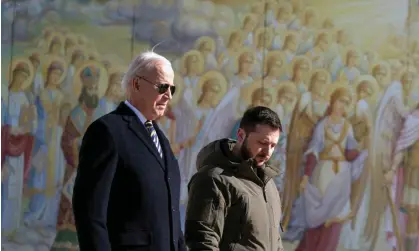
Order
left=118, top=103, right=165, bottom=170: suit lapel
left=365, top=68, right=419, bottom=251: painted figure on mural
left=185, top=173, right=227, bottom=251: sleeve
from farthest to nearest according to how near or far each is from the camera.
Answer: left=365, top=68, right=419, bottom=251: painted figure on mural
left=185, top=173, right=227, bottom=251: sleeve
left=118, top=103, right=165, bottom=170: suit lapel

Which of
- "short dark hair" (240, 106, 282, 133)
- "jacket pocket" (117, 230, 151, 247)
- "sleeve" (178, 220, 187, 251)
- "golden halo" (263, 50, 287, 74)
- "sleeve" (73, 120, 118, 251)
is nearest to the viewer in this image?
"sleeve" (73, 120, 118, 251)

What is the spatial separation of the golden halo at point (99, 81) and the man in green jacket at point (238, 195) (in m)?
4.82

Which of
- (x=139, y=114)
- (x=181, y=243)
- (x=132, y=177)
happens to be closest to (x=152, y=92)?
(x=139, y=114)

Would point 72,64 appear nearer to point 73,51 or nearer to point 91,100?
point 73,51

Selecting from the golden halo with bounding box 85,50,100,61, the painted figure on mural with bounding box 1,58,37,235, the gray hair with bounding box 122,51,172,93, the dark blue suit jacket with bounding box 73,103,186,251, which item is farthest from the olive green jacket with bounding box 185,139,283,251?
the painted figure on mural with bounding box 1,58,37,235

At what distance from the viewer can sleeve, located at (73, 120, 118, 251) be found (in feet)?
9.70

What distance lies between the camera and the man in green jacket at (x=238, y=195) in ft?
11.6

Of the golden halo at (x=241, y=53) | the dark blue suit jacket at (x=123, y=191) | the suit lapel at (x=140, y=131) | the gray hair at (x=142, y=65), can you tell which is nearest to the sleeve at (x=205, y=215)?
the dark blue suit jacket at (x=123, y=191)

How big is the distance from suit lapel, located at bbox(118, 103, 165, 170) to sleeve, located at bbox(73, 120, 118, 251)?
0.13m

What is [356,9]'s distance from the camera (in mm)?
8539

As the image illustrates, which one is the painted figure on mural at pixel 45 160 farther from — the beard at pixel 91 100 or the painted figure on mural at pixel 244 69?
the painted figure on mural at pixel 244 69

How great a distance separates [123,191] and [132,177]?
2.2 inches

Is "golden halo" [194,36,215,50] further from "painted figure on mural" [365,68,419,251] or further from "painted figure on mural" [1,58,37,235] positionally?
"painted figure on mural" [365,68,419,251]

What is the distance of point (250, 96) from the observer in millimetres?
8461
